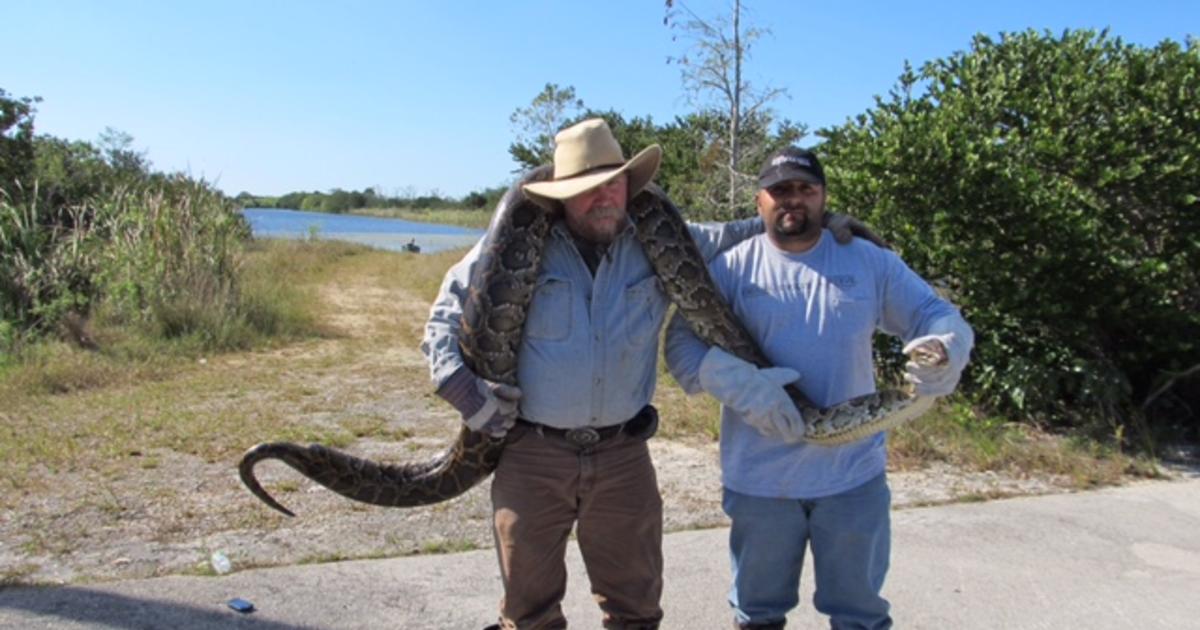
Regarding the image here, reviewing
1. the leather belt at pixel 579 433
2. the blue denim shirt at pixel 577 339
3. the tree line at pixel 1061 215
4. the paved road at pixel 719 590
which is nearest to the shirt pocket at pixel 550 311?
the blue denim shirt at pixel 577 339

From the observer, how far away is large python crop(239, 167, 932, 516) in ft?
10.2

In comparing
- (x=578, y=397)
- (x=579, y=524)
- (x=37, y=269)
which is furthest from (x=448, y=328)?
(x=37, y=269)

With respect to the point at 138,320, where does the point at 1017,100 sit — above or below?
above

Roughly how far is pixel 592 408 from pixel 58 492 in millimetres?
4441

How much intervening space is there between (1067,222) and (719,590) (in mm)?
4327

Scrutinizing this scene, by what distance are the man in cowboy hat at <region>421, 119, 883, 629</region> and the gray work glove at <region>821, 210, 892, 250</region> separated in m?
0.70

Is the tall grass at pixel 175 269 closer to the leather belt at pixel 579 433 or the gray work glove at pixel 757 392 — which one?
the leather belt at pixel 579 433

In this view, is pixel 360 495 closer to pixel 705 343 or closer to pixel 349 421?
pixel 705 343

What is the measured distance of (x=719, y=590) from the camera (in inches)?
176

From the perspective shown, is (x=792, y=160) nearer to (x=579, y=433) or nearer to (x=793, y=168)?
(x=793, y=168)

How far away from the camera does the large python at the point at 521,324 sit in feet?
10.2

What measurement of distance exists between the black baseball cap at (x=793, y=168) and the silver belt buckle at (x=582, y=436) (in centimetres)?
111

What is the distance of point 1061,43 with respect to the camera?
8148mm

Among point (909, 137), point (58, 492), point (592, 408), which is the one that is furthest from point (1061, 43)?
point (58, 492)
